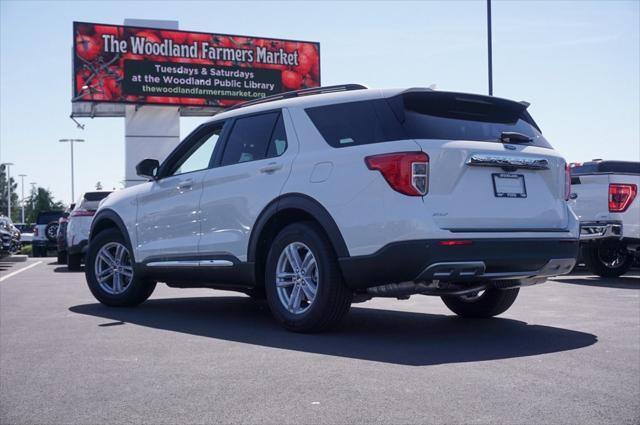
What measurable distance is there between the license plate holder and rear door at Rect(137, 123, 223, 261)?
2.83 m

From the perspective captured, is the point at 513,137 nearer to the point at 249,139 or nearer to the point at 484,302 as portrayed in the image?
the point at 484,302

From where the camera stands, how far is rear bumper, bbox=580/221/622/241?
11.8m

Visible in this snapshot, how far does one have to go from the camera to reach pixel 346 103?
6.57m

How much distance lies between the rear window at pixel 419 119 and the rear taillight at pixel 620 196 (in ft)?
18.3

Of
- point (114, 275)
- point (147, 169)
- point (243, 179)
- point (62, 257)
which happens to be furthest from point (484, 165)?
point (62, 257)

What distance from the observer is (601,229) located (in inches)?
469

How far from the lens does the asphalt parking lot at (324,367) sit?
4.19 meters

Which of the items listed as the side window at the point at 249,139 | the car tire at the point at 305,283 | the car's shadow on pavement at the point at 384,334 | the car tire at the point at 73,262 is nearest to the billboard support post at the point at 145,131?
the car tire at the point at 73,262

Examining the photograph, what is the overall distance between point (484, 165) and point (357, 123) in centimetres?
101

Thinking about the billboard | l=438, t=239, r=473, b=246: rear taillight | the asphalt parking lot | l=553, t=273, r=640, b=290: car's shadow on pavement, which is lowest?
l=553, t=273, r=640, b=290: car's shadow on pavement

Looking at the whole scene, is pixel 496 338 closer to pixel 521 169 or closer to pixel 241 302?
pixel 521 169

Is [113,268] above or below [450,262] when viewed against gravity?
below

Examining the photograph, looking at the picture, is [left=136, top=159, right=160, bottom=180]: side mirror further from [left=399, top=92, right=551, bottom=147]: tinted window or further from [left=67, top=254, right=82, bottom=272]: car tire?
[left=67, top=254, right=82, bottom=272]: car tire

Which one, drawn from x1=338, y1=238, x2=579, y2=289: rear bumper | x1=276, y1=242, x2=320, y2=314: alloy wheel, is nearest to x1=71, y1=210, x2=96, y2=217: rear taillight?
x1=276, y1=242, x2=320, y2=314: alloy wheel
